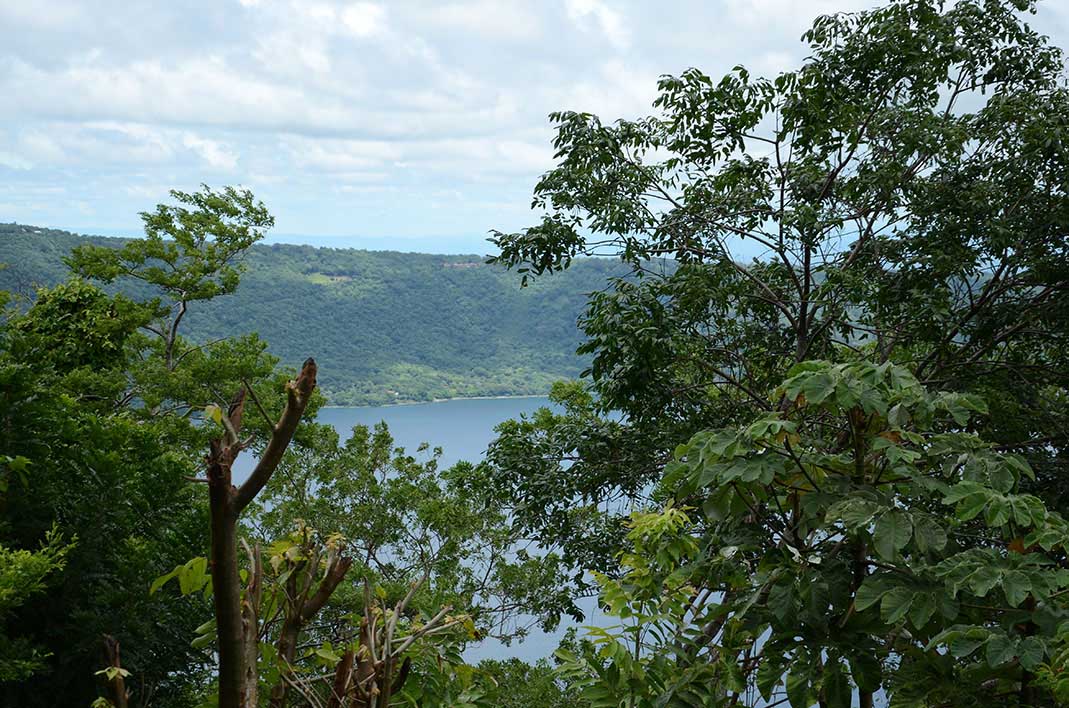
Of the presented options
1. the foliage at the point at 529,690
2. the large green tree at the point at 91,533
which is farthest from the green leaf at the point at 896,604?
the foliage at the point at 529,690

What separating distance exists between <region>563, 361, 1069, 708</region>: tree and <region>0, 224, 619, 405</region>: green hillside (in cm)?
2647

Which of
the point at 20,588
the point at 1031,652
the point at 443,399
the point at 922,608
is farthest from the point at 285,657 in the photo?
the point at 443,399

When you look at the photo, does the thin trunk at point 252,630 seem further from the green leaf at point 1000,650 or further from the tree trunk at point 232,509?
the green leaf at point 1000,650

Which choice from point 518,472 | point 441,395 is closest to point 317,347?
point 441,395

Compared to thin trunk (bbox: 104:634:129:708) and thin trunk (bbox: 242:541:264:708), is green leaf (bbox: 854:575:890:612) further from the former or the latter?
thin trunk (bbox: 104:634:129:708)

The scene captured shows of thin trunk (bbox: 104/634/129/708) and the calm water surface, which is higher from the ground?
thin trunk (bbox: 104/634/129/708)

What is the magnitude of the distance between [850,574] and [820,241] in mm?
3908

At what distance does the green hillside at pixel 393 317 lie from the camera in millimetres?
32125

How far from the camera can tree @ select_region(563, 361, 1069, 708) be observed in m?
1.79

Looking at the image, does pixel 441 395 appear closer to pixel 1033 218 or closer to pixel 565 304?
pixel 565 304

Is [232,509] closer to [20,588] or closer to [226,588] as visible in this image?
[226,588]

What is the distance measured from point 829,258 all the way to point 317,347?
3060cm

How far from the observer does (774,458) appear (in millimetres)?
1938

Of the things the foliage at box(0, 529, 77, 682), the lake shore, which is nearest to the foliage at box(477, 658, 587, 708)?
the foliage at box(0, 529, 77, 682)
